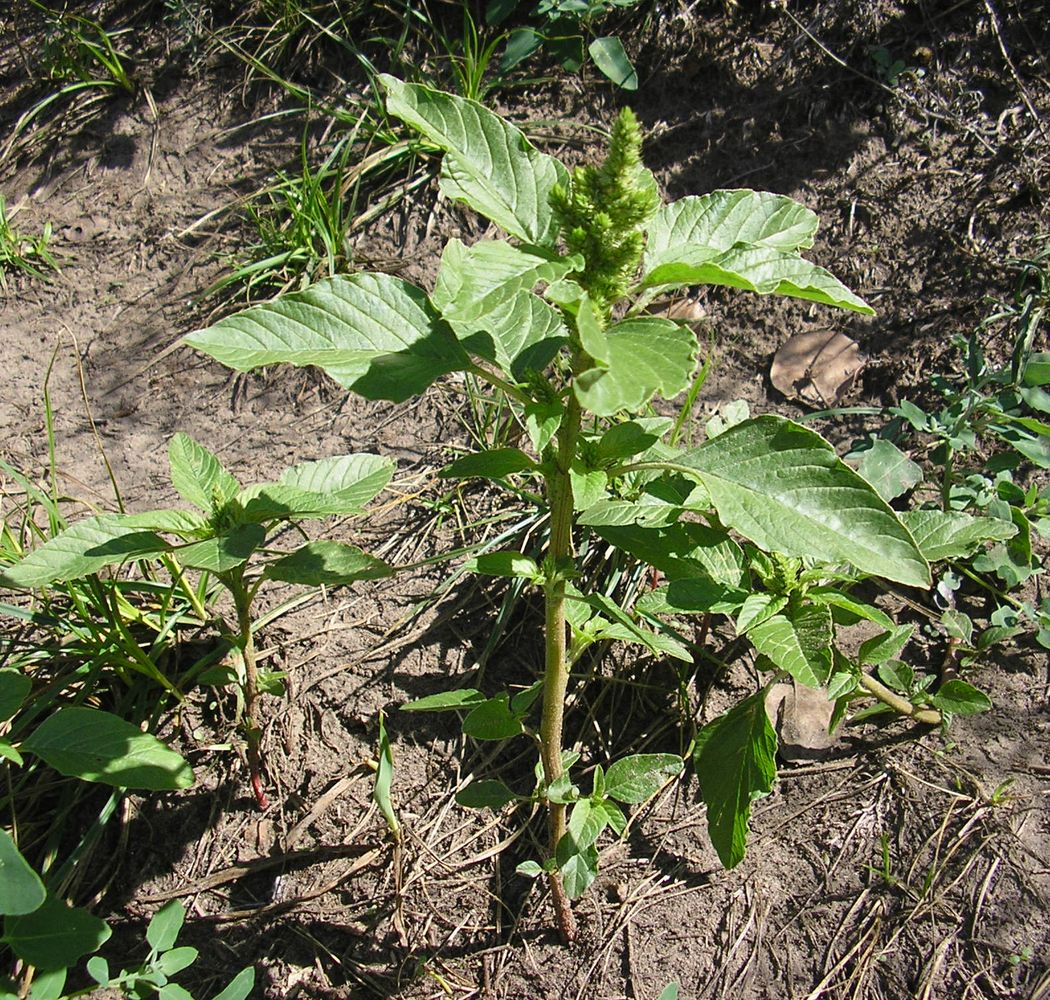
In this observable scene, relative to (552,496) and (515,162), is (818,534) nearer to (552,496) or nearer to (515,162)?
(552,496)

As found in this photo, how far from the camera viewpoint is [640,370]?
1.10 m

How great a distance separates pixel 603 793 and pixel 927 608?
1003mm

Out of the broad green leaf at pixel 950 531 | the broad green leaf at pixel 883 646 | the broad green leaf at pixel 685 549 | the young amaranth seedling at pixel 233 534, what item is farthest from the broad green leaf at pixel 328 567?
the broad green leaf at pixel 950 531

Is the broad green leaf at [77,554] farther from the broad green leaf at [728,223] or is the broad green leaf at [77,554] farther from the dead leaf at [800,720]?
the dead leaf at [800,720]

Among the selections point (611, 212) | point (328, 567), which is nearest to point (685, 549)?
point (611, 212)

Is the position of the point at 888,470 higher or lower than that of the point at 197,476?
lower

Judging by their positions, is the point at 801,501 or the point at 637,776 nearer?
the point at 801,501

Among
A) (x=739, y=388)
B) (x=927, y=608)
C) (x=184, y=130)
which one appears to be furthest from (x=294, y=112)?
(x=927, y=608)

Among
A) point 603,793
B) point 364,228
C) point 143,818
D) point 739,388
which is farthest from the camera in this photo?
point 364,228

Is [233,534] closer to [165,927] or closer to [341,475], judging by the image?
[341,475]

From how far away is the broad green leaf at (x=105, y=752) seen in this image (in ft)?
5.42

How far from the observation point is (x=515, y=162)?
133cm

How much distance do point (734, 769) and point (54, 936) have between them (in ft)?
4.15

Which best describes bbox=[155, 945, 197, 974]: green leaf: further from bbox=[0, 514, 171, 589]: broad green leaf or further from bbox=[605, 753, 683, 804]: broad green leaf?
bbox=[605, 753, 683, 804]: broad green leaf
